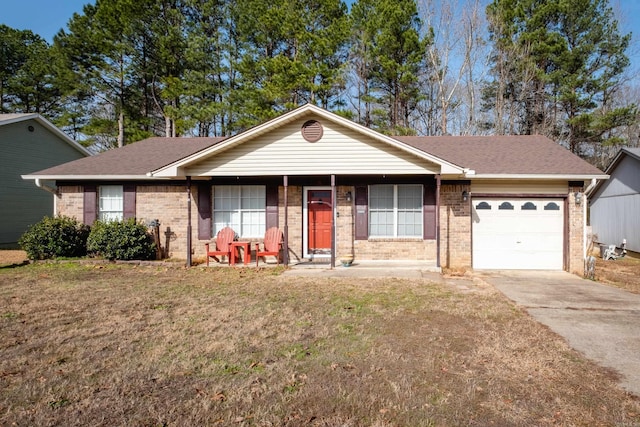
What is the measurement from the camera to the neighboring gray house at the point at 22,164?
17.0 metres

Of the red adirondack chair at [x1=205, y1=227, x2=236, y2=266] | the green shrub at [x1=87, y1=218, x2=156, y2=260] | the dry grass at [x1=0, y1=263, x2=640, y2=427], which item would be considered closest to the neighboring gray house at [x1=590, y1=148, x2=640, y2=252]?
the dry grass at [x1=0, y1=263, x2=640, y2=427]

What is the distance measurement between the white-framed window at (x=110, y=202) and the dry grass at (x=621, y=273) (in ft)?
44.7

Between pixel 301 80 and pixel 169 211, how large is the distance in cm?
1260

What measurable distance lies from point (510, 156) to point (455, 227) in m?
3.07

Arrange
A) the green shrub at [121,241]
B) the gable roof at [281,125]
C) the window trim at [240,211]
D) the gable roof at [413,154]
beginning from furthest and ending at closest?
the window trim at [240,211] → the green shrub at [121,241] → the gable roof at [413,154] → the gable roof at [281,125]

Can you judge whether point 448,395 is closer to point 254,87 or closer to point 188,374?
point 188,374

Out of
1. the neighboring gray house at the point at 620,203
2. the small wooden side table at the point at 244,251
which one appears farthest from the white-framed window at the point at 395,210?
the neighboring gray house at the point at 620,203

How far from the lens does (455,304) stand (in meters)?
6.80

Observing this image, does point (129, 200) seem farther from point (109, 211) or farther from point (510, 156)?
point (510, 156)

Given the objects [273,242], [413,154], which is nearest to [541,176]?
[413,154]

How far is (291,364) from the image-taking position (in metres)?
4.14

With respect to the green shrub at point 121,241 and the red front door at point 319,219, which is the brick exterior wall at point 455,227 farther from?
the green shrub at point 121,241

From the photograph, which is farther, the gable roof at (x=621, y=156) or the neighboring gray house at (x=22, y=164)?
the neighboring gray house at (x=22, y=164)

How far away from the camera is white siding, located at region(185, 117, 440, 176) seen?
10.3 metres
